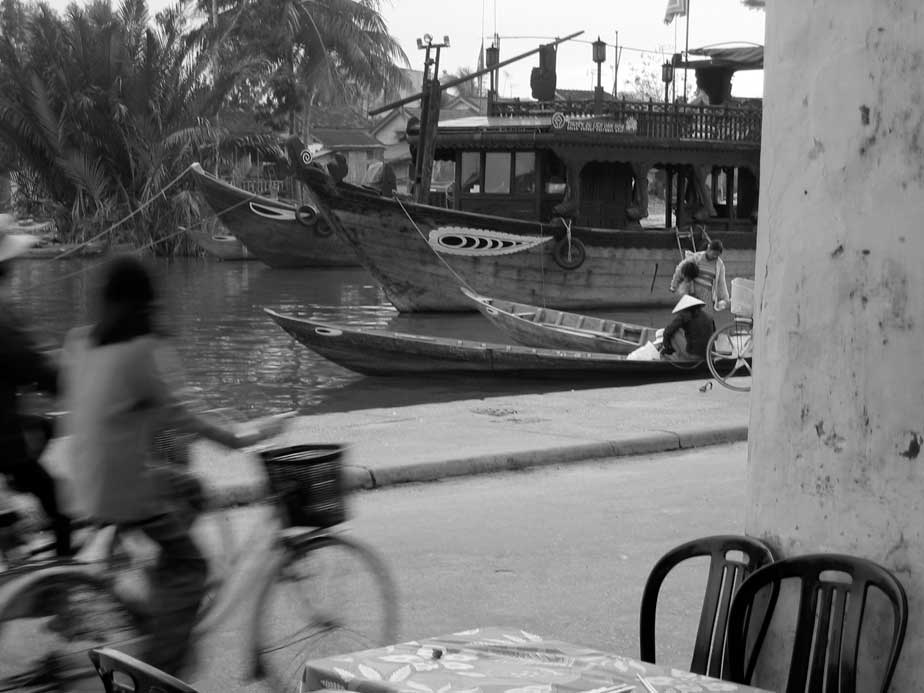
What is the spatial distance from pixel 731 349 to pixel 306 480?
378 inches

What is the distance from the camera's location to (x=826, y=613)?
10.2 ft

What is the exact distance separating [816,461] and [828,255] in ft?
1.54

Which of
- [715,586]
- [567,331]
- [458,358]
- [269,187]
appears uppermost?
[269,187]

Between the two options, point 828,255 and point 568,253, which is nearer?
point 828,255

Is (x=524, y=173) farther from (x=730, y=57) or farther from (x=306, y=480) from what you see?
(x=306, y=480)

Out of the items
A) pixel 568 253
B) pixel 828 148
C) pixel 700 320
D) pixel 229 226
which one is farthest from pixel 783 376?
pixel 229 226

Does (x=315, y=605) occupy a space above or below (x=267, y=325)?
above

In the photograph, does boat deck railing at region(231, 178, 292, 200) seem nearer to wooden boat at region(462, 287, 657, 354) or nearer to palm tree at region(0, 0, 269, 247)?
palm tree at region(0, 0, 269, 247)

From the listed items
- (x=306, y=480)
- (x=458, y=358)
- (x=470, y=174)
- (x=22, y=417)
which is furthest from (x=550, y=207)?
(x=306, y=480)

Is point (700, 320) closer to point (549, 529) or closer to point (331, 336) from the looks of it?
point (331, 336)

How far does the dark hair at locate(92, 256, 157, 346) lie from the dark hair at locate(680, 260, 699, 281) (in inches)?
535

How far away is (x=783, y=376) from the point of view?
313 centimetres

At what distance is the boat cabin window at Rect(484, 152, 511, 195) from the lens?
2717 cm

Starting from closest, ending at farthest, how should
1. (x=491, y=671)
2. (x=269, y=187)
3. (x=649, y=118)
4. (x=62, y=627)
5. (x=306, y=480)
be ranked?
Answer: (x=491, y=671), (x=62, y=627), (x=306, y=480), (x=649, y=118), (x=269, y=187)
